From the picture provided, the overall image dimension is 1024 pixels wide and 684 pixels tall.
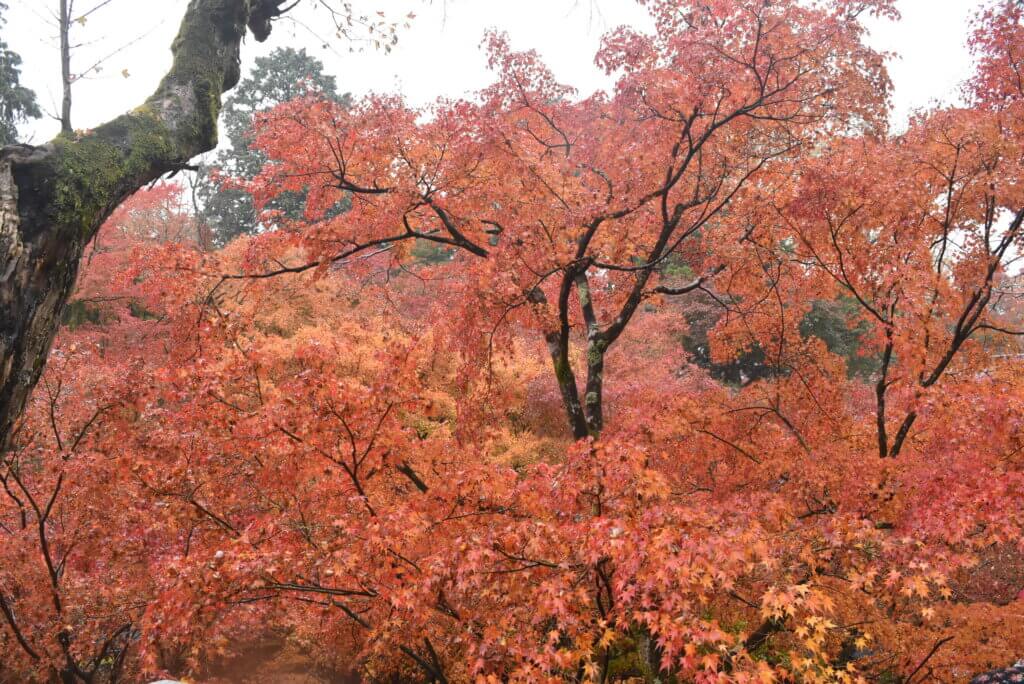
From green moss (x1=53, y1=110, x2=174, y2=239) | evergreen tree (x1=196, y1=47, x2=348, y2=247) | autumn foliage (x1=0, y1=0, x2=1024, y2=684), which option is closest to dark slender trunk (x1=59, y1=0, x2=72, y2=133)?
green moss (x1=53, y1=110, x2=174, y2=239)

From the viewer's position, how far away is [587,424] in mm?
8258

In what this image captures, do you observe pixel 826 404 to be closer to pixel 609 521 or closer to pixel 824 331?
pixel 609 521

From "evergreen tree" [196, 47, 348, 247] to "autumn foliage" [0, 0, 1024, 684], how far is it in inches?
625

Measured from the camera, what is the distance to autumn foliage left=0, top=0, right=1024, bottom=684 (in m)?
5.26

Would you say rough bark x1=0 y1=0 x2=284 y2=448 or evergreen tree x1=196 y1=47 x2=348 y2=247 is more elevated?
evergreen tree x1=196 y1=47 x2=348 y2=247

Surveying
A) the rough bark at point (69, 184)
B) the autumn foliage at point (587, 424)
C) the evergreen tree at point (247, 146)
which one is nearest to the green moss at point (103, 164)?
the rough bark at point (69, 184)

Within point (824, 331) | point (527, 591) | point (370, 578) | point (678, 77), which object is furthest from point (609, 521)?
point (824, 331)

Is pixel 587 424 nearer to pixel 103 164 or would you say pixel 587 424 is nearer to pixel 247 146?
pixel 103 164

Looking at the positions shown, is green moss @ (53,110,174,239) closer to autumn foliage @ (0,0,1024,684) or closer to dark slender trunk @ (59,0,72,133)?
dark slender trunk @ (59,0,72,133)

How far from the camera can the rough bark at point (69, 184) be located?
7.06 ft

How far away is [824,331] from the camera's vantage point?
21.4 meters

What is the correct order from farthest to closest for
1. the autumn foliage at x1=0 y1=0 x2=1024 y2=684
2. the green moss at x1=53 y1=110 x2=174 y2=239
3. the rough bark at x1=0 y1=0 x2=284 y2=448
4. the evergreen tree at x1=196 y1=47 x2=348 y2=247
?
1. the evergreen tree at x1=196 y1=47 x2=348 y2=247
2. the autumn foliage at x1=0 y1=0 x2=1024 y2=684
3. the green moss at x1=53 y1=110 x2=174 y2=239
4. the rough bark at x1=0 y1=0 x2=284 y2=448

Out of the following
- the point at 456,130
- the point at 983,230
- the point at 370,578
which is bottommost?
the point at 370,578

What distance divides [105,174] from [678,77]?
18.6 ft
